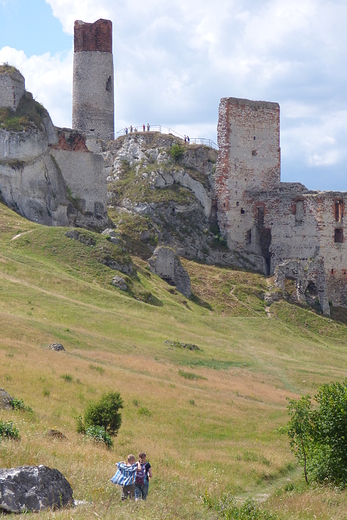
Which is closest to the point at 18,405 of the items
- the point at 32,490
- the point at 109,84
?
the point at 32,490

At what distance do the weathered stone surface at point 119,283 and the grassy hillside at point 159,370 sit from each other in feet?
1.22

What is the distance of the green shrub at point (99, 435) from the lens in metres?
19.2

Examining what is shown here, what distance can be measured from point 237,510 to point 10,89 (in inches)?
1592

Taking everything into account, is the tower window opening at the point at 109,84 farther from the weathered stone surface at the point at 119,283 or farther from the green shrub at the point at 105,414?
the green shrub at the point at 105,414

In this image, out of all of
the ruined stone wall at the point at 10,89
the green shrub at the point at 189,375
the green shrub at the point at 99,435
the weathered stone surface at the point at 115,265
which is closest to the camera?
the green shrub at the point at 99,435

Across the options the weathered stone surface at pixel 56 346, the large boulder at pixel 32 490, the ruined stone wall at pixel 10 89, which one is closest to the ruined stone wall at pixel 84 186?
the ruined stone wall at pixel 10 89

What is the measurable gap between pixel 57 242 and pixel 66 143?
10.9 m

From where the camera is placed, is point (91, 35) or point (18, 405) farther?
point (91, 35)

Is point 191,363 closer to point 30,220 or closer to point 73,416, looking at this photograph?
point 73,416

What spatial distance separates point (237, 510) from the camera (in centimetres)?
1506

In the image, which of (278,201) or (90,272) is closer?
(90,272)

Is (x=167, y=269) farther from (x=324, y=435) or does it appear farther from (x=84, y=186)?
(x=324, y=435)

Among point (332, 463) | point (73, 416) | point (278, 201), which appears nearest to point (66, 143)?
point (278, 201)

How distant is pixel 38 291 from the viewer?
38031 millimetres
